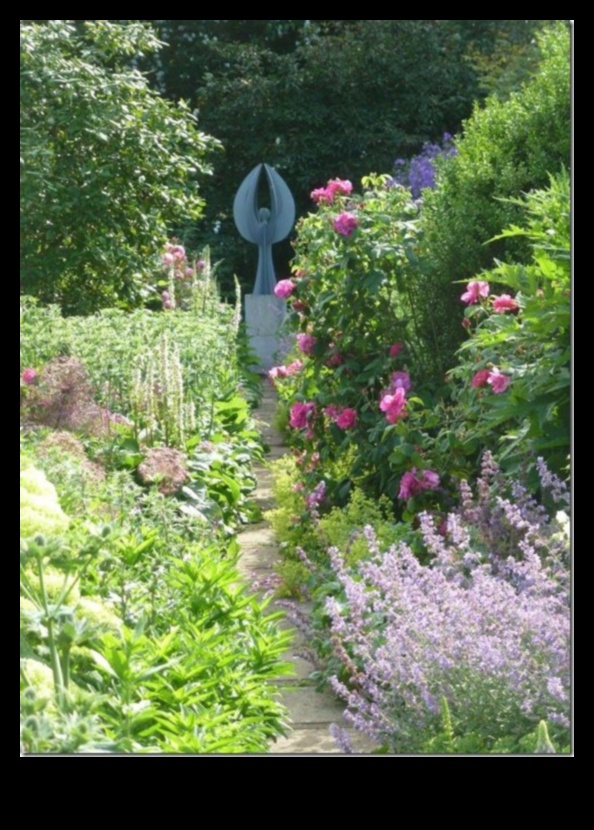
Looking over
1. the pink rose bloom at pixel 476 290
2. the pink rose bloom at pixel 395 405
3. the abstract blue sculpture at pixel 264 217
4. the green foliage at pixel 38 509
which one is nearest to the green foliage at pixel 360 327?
the pink rose bloom at pixel 395 405

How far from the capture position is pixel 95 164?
7480mm

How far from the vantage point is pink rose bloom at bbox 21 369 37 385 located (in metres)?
5.32

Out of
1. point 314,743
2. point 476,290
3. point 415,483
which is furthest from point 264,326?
point 314,743

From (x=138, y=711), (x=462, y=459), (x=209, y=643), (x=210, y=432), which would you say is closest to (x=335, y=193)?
(x=210, y=432)

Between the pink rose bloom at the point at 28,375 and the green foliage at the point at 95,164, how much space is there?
190 cm

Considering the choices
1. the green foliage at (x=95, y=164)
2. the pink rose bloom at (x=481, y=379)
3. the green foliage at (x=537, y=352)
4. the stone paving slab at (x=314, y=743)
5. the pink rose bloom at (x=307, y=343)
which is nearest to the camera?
the stone paving slab at (x=314, y=743)

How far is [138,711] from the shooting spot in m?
2.91

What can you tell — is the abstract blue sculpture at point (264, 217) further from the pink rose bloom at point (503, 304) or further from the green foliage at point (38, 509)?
the green foliage at point (38, 509)

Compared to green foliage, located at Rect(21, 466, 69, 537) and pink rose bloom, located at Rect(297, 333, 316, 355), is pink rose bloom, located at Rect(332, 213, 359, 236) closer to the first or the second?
pink rose bloom, located at Rect(297, 333, 316, 355)

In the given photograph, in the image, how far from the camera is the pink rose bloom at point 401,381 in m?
5.27

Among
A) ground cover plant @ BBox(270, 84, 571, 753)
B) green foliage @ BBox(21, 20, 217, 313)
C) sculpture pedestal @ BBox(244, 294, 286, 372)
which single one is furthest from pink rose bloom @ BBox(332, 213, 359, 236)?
sculpture pedestal @ BBox(244, 294, 286, 372)

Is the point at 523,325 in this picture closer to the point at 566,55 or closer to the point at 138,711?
the point at 566,55

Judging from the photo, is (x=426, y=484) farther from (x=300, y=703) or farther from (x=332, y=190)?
(x=332, y=190)

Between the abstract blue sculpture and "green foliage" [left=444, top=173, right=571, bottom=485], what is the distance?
1517mm
